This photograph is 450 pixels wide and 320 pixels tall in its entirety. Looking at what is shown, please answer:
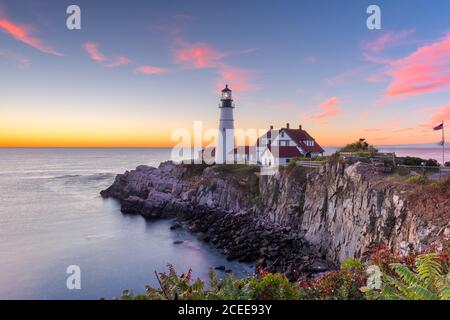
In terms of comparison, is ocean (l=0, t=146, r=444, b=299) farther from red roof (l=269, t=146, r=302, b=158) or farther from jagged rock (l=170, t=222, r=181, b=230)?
red roof (l=269, t=146, r=302, b=158)

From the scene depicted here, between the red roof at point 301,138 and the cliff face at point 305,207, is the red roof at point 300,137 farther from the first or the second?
A: the cliff face at point 305,207

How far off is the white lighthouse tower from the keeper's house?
4900 mm

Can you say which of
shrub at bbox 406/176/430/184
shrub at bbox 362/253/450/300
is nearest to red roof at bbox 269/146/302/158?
shrub at bbox 406/176/430/184

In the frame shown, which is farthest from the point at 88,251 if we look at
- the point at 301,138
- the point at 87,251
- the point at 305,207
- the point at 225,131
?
the point at 301,138

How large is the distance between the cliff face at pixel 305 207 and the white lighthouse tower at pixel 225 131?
442 cm

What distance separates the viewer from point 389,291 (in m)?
5.97

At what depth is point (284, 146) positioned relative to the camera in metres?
48.5

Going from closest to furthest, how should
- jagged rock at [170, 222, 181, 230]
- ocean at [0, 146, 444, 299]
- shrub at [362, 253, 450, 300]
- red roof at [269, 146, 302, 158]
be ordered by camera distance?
shrub at [362, 253, 450, 300], ocean at [0, 146, 444, 299], jagged rock at [170, 222, 181, 230], red roof at [269, 146, 302, 158]

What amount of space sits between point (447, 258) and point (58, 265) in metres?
27.6

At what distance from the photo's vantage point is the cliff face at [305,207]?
55.2 feet

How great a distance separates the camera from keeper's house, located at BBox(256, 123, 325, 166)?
1841 inches
